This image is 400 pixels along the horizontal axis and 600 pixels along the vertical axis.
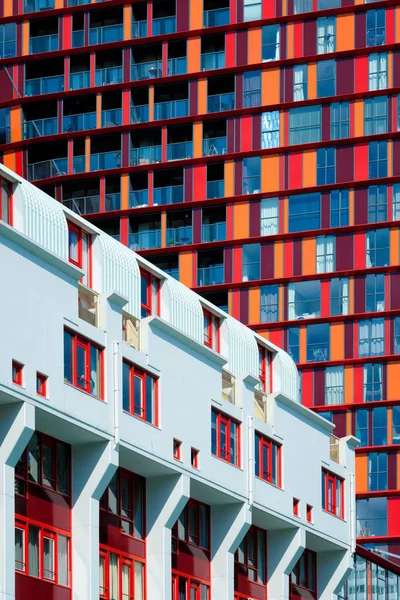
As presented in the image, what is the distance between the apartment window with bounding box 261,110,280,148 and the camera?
127 meters

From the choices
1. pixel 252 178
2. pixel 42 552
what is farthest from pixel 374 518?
pixel 42 552

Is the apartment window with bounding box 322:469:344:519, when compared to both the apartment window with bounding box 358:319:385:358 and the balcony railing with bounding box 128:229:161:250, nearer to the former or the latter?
the apartment window with bounding box 358:319:385:358

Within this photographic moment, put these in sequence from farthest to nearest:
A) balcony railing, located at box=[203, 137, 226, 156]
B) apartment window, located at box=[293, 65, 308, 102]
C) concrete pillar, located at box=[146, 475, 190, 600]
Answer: balcony railing, located at box=[203, 137, 226, 156] → apartment window, located at box=[293, 65, 308, 102] → concrete pillar, located at box=[146, 475, 190, 600]

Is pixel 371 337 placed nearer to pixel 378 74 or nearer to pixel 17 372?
pixel 378 74

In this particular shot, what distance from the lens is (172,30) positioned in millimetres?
131375

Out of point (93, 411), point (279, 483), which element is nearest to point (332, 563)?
point (279, 483)

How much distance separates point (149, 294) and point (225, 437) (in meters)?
6.70

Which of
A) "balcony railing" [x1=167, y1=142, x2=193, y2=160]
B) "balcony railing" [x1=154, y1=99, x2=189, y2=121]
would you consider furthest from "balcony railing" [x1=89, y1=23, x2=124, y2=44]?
"balcony railing" [x1=167, y1=142, x2=193, y2=160]

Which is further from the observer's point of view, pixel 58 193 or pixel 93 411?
pixel 58 193

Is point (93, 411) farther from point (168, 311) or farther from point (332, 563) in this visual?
point (332, 563)

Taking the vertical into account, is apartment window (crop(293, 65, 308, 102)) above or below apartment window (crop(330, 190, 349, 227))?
above

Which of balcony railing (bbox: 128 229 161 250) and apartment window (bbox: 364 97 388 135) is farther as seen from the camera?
balcony railing (bbox: 128 229 161 250)

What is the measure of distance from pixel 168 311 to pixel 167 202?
59329 mm

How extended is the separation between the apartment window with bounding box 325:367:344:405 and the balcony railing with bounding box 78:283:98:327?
5997 cm
